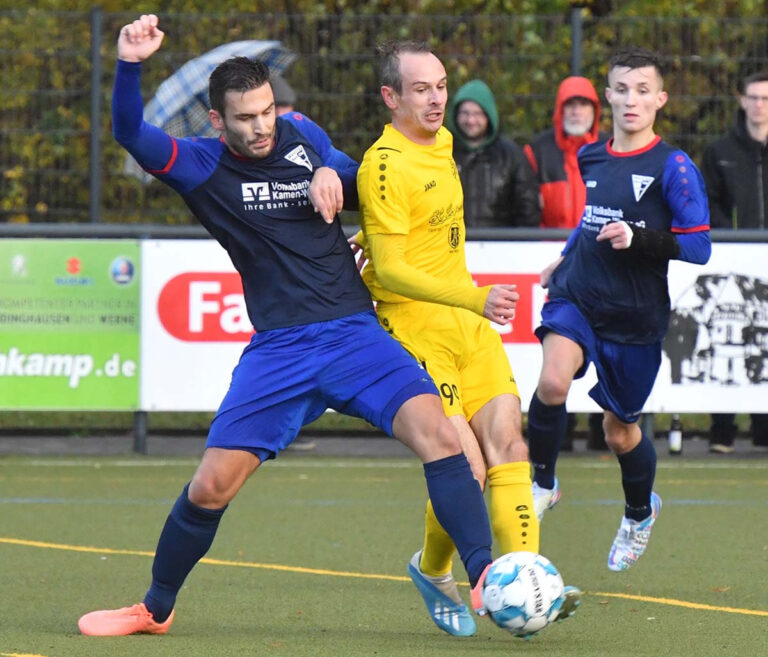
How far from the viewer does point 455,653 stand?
19.0 feet

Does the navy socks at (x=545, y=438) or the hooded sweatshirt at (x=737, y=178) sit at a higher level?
the hooded sweatshirt at (x=737, y=178)

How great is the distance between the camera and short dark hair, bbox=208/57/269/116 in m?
5.86

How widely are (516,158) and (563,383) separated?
4695 millimetres

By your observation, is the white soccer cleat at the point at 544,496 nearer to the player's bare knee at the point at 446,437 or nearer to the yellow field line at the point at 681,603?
the yellow field line at the point at 681,603

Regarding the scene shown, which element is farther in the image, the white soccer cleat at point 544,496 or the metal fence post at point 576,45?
the metal fence post at point 576,45

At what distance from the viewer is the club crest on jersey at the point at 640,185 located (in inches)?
288

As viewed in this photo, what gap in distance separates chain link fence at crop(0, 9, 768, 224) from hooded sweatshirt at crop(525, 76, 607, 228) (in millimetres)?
871

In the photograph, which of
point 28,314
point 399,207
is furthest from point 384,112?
point 399,207

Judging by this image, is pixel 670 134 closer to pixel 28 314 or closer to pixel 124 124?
pixel 28 314

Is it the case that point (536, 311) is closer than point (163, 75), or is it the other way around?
point (536, 311)

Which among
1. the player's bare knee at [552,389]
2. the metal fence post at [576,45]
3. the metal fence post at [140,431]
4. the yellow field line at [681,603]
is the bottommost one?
the metal fence post at [140,431]

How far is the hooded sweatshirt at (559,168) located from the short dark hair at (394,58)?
571 centimetres

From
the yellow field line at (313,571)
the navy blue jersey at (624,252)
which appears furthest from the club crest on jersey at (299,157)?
the yellow field line at (313,571)

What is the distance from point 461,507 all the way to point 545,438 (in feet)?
6.50
